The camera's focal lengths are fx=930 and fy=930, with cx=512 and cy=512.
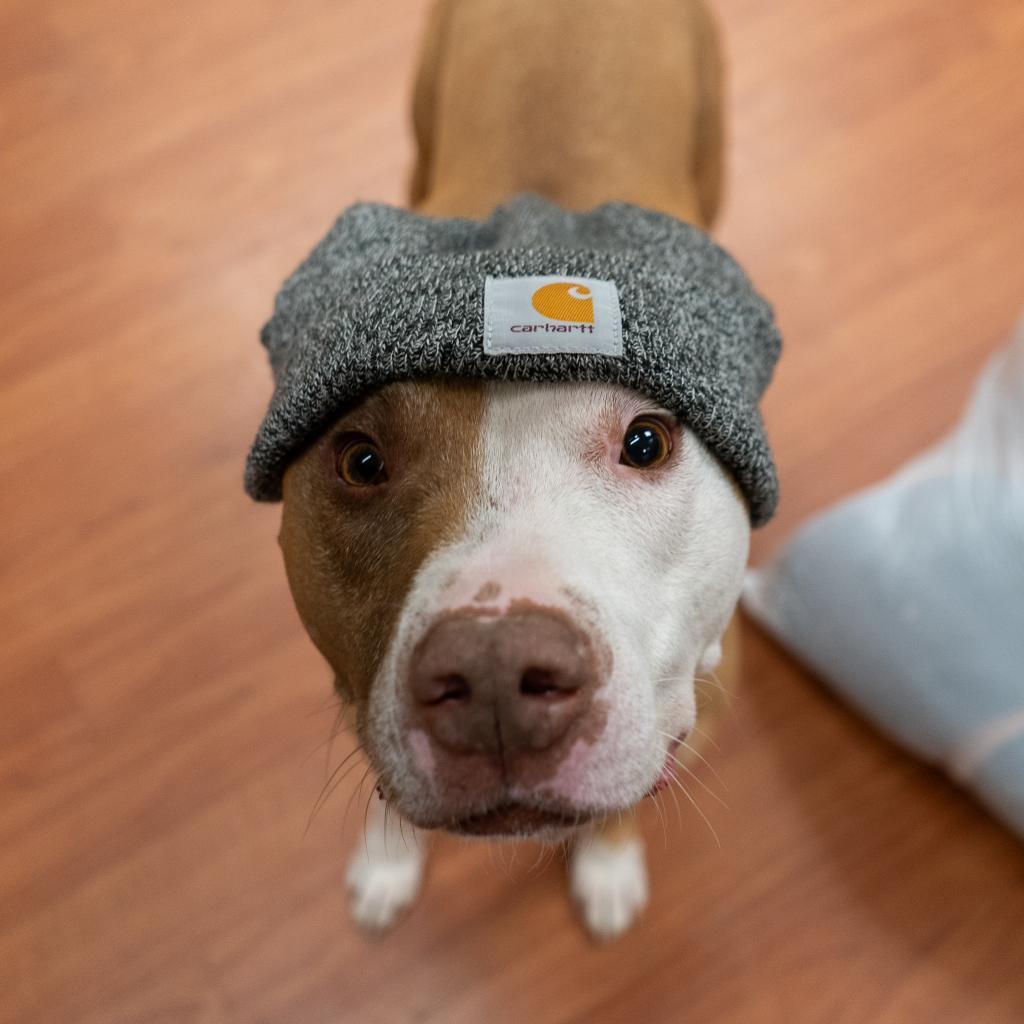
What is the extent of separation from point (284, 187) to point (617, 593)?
193cm

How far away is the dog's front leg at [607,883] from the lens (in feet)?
5.87

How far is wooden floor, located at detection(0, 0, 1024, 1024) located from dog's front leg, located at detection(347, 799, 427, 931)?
0.20 feet

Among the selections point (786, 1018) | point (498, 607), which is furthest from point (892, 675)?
point (498, 607)

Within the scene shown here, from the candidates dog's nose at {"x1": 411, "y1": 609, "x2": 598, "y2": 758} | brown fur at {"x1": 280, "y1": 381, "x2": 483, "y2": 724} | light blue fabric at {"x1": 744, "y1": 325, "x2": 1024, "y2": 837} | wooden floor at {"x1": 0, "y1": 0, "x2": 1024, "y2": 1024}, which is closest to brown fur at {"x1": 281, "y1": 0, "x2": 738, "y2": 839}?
brown fur at {"x1": 280, "y1": 381, "x2": 483, "y2": 724}

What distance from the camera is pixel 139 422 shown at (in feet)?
7.43

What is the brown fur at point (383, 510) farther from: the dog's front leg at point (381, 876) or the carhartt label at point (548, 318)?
the dog's front leg at point (381, 876)

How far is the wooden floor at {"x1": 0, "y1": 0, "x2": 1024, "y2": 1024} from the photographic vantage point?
1.82m

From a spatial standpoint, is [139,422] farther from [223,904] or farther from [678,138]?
[678,138]

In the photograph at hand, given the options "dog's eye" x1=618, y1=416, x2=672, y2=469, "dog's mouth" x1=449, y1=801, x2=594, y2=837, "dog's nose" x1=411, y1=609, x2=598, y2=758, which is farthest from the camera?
"dog's eye" x1=618, y1=416, x2=672, y2=469

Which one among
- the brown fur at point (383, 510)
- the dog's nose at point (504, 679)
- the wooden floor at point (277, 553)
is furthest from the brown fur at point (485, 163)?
the wooden floor at point (277, 553)

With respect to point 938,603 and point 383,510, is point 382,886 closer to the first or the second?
point 383,510

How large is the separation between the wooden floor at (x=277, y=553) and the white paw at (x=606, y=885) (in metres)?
0.06

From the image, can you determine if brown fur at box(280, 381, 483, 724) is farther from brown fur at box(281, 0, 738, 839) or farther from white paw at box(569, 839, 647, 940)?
white paw at box(569, 839, 647, 940)

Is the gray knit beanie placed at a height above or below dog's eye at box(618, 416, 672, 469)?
above
